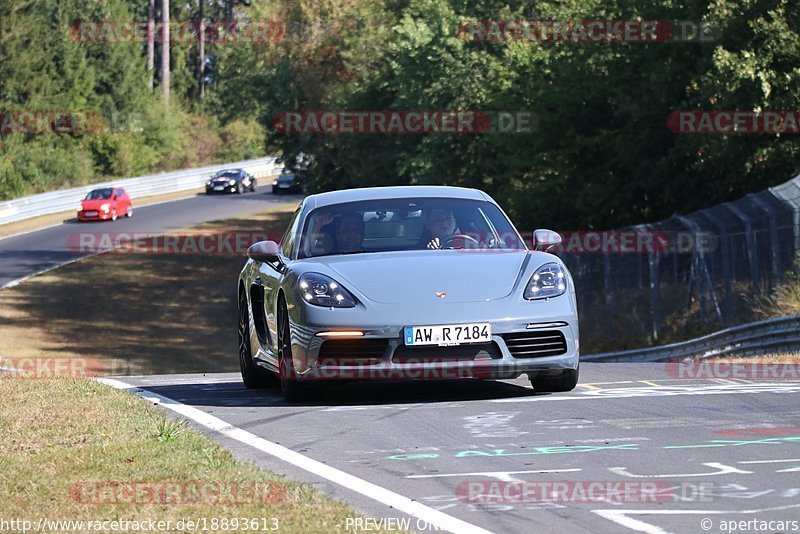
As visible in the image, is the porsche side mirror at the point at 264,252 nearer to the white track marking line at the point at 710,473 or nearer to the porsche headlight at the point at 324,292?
the porsche headlight at the point at 324,292

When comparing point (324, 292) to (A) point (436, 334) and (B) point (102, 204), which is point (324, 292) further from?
(B) point (102, 204)

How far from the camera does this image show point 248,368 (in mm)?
11750

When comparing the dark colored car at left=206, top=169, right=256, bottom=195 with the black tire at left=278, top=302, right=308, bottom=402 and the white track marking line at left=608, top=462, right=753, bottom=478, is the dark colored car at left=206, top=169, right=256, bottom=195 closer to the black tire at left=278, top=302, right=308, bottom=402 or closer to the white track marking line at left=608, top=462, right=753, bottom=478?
the black tire at left=278, top=302, right=308, bottom=402

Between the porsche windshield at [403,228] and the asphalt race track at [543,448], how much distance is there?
1078mm

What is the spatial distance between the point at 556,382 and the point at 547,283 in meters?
0.76

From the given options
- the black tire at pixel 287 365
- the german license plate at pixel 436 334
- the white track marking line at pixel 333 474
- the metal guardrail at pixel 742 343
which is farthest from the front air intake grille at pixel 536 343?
the metal guardrail at pixel 742 343

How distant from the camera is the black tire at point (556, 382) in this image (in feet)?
33.4

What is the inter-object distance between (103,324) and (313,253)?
34.3 metres

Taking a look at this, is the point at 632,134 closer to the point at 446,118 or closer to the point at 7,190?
the point at 446,118

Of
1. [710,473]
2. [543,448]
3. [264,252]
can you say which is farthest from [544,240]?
[710,473]

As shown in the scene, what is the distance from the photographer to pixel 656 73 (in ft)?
115

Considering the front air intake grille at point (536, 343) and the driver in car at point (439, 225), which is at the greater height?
the driver in car at point (439, 225)

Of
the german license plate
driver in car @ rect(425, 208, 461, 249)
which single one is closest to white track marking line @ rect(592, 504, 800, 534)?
the german license plate

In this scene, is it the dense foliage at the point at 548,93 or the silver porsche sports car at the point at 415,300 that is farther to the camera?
the dense foliage at the point at 548,93
